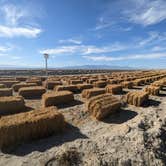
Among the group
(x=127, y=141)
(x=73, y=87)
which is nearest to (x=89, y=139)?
(x=127, y=141)

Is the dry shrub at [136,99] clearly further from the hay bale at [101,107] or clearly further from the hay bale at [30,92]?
the hay bale at [30,92]

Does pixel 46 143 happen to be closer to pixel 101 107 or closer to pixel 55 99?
pixel 101 107

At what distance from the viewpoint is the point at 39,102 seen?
15.9 meters

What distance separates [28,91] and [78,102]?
5073 millimetres

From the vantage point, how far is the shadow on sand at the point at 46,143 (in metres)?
8.23

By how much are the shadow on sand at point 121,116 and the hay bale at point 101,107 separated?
0.26m

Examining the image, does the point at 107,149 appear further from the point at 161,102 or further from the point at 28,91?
the point at 28,91

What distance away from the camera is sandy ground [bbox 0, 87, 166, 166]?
7.74m

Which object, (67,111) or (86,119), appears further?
(67,111)

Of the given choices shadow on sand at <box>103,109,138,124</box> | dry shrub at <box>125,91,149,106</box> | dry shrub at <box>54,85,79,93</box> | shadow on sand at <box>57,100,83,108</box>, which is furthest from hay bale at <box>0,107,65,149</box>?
dry shrub at <box>54,85,79,93</box>

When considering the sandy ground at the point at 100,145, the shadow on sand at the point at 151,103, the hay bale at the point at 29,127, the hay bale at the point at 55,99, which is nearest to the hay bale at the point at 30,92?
the hay bale at the point at 55,99

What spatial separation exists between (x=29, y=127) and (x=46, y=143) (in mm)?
983

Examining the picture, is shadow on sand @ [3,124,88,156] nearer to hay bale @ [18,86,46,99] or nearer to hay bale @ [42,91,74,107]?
hay bale @ [42,91,74,107]

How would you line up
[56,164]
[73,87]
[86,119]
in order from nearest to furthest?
[56,164] < [86,119] < [73,87]
